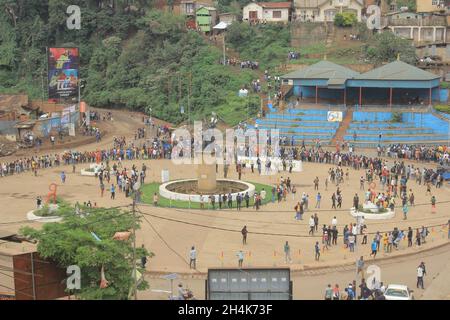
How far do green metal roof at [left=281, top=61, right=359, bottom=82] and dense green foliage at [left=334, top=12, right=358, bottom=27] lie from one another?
13897 millimetres

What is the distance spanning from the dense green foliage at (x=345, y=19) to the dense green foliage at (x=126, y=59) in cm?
1314

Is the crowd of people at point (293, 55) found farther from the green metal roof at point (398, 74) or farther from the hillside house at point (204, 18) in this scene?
the green metal roof at point (398, 74)

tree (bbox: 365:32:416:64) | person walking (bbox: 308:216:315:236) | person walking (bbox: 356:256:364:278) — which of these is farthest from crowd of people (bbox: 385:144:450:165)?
person walking (bbox: 356:256:364:278)

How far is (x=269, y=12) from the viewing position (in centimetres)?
8406

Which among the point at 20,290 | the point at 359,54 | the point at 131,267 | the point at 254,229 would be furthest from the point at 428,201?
the point at 359,54

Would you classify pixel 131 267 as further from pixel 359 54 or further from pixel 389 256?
pixel 359 54

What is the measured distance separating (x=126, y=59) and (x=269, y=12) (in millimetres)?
17671

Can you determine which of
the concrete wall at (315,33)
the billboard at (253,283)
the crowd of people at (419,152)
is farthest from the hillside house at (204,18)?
the billboard at (253,283)

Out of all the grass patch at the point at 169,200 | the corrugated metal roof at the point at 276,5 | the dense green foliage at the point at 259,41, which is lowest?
the grass patch at the point at 169,200

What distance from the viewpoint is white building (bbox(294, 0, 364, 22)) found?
8169 centimetres

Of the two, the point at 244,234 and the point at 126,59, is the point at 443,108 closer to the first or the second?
the point at 126,59

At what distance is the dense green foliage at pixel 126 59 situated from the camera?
231 ft
